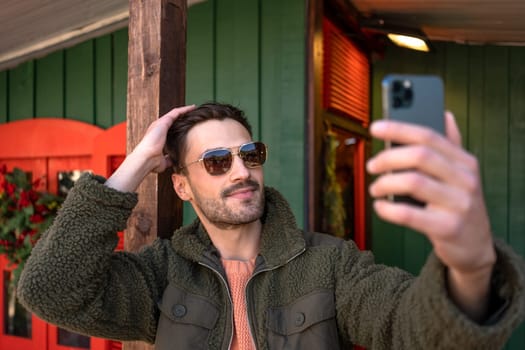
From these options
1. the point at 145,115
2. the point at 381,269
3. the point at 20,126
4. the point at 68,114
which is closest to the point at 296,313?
the point at 381,269

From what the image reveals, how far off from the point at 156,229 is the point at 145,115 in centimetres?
42

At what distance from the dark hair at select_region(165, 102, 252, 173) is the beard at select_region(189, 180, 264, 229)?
25 cm

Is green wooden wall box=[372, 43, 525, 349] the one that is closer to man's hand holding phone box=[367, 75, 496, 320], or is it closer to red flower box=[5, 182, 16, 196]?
red flower box=[5, 182, 16, 196]

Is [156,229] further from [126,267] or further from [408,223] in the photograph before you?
[408,223]

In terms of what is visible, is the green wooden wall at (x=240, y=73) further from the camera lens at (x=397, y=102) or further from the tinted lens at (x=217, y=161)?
the camera lens at (x=397, y=102)

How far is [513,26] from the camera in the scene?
3.61 metres

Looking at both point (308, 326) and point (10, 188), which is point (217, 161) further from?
point (10, 188)

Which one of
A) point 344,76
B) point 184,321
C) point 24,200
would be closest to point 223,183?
point 184,321

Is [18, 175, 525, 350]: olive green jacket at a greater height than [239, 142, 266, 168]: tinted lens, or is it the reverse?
[239, 142, 266, 168]: tinted lens

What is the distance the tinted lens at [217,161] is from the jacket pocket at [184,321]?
0.42 metres

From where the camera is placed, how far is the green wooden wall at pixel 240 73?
119 inches

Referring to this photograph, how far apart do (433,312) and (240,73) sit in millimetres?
2344

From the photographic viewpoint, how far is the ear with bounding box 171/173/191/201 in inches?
79.3

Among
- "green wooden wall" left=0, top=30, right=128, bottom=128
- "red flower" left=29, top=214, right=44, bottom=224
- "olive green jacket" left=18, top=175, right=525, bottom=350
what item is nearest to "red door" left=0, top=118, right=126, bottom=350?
"green wooden wall" left=0, top=30, right=128, bottom=128
